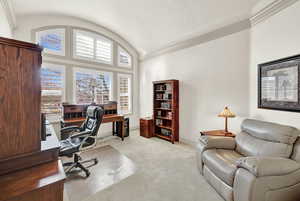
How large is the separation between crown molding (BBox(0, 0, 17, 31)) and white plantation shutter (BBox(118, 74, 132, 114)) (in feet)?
9.63

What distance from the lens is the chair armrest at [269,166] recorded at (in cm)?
140

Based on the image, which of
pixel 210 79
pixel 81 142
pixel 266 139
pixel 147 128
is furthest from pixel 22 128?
pixel 147 128

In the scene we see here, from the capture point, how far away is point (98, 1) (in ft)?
11.2

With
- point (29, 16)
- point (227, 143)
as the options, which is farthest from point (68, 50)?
point (227, 143)

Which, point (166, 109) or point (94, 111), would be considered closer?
point (94, 111)

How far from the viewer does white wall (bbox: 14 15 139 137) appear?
3473 millimetres

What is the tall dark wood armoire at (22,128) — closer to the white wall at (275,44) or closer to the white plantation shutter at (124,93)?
the white wall at (275,44)

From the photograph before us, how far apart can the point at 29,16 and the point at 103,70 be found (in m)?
2.21

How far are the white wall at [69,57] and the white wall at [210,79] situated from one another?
4.86 ft

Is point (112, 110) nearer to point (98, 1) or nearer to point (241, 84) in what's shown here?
point (98, 1)

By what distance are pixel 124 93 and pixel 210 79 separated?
3.15 meters

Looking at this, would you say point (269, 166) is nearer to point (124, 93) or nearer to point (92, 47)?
point (124, 93)

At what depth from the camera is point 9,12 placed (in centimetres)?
288

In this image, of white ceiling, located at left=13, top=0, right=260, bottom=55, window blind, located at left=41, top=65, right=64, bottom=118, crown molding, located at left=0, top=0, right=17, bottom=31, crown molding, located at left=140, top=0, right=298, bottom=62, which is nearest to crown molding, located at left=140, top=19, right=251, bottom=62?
crown molding, located at left=140, top=0, right=298, bottom=62
